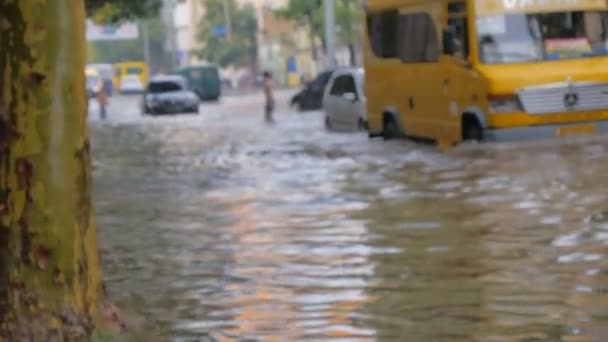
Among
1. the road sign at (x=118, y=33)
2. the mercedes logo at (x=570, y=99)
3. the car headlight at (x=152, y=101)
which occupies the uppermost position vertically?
the road sign at (x=118, y=33)

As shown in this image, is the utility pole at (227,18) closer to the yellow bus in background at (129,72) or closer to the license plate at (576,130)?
the yellow bus in background at (129,72)

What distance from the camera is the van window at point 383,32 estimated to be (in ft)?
82.5

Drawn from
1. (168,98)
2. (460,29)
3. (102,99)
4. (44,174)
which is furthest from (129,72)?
(44,174)

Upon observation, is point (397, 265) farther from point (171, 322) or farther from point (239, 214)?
point (239, 214)

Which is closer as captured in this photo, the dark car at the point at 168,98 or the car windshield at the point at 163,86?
the dark car at the point at 168,98

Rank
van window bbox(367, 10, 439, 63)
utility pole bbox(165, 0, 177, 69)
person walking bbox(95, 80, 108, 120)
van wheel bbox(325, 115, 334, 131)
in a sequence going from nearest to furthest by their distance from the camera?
van window bbox(367, 10, 439, 63), van wheel bbox(325, 115, 334, 131), person walking bbox(95, 80, 108, 120), utility pole bbox(165, 0, 177, 69)

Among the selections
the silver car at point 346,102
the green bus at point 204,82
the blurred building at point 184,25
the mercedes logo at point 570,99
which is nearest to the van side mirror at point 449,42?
the mercedes logo at point 570,99

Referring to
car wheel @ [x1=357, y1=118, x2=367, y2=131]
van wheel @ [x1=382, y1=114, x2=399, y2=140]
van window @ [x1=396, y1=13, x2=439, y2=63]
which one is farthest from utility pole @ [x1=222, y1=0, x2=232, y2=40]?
van window @ [x1=396, y1=13, x2=439, y2=63]

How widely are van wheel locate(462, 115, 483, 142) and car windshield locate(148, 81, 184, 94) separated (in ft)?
125

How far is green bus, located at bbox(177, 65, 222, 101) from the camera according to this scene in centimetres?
8156

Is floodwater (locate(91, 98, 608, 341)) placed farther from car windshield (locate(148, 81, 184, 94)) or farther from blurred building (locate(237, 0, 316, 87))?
blurred building (locate(237, 0, 316, 87))

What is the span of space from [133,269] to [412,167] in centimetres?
945

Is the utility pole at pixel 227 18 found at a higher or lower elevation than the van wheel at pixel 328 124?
higher

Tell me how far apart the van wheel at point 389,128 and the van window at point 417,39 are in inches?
51.6
